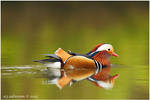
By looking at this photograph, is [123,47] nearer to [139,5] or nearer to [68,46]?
[68,46]

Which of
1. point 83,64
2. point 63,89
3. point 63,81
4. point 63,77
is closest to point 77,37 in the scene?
point 83,64

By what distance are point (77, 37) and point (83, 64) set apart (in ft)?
14.0

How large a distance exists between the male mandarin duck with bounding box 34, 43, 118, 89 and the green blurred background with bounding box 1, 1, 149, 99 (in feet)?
0.92

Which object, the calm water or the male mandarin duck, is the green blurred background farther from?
the male mandarin duck

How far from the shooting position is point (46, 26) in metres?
14.8

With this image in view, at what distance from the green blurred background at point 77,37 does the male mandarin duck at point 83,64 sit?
28cm

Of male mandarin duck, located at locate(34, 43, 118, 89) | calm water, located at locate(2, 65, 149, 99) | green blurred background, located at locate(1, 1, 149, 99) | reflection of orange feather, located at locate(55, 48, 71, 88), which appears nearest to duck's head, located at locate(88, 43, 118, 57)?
male mandarin duck, located at locate(34, 43, 118, 89)

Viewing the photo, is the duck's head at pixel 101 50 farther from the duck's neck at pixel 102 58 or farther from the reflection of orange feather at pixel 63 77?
the reflection of orange feather at pixel 63 77

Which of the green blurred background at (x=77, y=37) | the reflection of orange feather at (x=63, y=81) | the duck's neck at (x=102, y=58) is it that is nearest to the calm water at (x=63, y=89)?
the green blurred background at (x=77, y=37)

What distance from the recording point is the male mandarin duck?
7755 millimetres

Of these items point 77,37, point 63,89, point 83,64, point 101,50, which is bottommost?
point 63,89

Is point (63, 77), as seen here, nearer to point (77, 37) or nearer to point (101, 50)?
point (101, 50)

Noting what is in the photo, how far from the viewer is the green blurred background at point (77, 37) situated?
6613mm

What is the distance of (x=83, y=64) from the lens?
857 centimetres
